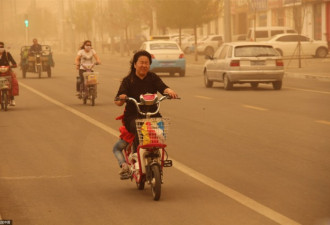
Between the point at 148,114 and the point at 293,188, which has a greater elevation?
the point at 148,114

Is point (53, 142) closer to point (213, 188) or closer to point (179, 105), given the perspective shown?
point (213, 188)

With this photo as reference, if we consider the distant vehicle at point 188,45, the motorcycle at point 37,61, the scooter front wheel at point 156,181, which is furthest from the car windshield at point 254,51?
the distant vehicle at point 188,45

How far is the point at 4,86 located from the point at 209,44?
4732cm

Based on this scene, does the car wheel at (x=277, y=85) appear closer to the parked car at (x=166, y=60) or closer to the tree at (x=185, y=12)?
the parked car at (x=166, y=60)

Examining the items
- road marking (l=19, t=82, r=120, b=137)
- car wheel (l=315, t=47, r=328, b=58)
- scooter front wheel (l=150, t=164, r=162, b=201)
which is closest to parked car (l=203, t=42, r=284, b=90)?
road marking (l=19, t=82, r=120, b=137)

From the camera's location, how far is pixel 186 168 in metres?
10.9

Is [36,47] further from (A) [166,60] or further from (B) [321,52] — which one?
(B) [321,52]

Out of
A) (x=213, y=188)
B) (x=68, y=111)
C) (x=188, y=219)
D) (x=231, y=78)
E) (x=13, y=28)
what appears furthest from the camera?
(x=13, y=28)

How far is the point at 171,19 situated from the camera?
58.1 m

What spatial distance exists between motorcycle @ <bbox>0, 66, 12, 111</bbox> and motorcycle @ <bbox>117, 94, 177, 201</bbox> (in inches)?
468

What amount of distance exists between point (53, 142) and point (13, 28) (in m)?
181

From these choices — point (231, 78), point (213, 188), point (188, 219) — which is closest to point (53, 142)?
point (213, 188)

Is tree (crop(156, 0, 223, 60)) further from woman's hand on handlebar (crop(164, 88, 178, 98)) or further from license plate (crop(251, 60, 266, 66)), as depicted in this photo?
woman's hand on handlebar (crop(164, 88, 178, 98))

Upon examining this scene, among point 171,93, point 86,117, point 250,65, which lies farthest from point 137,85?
point 250,65
